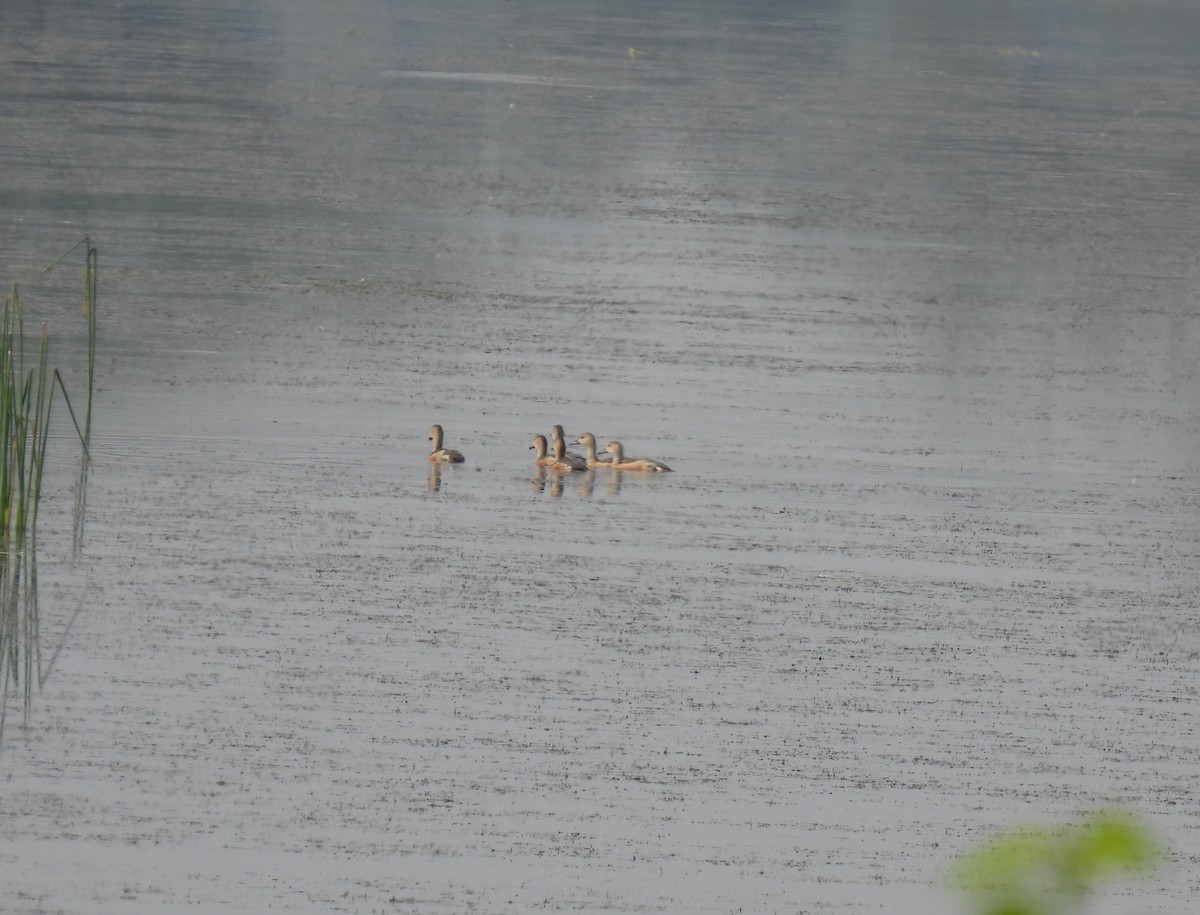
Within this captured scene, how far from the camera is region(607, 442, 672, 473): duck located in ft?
36.2

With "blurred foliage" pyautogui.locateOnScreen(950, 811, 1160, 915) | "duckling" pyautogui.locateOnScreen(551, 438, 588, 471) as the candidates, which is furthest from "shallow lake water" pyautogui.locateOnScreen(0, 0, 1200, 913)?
"blurred foliage" pyautogui.locateOnScreen(950, 811, 1160, 915)

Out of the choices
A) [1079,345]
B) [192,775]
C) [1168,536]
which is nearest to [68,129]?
[1079,345]

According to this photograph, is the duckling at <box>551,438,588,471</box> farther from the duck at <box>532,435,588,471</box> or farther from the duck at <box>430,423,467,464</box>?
the duck at <box>430,423,467,464</box>

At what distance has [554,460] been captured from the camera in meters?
11.0

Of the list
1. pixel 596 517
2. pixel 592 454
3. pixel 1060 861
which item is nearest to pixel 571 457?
pixel 592 454

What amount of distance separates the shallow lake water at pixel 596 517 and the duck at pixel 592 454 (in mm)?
119

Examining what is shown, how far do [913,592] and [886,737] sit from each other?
1825mm

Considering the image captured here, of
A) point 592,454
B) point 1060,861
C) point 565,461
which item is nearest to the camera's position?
point 1060,861

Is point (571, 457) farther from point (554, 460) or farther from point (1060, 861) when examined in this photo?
point (1060, 861)

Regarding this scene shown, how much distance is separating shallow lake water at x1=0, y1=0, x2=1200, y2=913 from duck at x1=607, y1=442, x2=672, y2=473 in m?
0.17

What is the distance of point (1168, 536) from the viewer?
1054cm

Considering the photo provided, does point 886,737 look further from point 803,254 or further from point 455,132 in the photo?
point 455,132

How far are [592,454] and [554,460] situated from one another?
30cm

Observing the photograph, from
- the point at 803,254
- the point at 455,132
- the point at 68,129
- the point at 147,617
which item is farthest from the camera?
the point at 455,132
